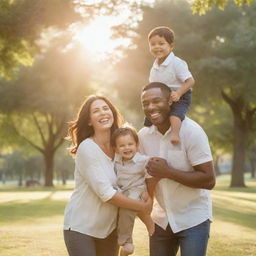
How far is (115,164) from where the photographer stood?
481 cm

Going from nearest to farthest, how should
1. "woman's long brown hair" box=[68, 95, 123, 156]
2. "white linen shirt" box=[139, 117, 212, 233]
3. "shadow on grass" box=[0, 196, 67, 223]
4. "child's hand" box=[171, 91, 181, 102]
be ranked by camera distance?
"white linen shirt" box=[139, 117, 212, 233] → "woman's long brown hair" box=[68, 95, 123, 156] → "child's hand" box=[171, 91, 181, 102] → "shadow on grass" box=[0, 196, 67, 223]

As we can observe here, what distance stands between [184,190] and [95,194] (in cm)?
74

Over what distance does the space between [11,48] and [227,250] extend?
25.5 ft

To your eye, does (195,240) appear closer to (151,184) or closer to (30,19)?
(151,184)

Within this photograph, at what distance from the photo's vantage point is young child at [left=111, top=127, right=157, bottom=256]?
15.4 feet

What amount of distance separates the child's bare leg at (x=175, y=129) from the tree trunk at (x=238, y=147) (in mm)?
33601

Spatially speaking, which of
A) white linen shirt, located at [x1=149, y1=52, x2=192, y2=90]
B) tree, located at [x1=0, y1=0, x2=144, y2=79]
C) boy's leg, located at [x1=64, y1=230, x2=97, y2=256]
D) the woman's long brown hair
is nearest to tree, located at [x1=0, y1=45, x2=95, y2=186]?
tree, located at [x1=0, y1=0, x2=144, y2=79]

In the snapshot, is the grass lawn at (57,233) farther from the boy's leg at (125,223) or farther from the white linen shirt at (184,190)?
the white linen shirt at (184,190)

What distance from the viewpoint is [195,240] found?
452cm

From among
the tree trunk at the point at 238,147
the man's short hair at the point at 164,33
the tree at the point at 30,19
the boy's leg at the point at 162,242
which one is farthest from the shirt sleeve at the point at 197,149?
the tree trunk at the point at 238,147

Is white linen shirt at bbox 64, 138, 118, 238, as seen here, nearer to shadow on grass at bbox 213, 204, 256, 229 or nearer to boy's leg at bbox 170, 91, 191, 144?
boy's leg at bbox 170, 91, 191, 144

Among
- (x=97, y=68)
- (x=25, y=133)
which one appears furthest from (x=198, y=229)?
(x=25, y=133)

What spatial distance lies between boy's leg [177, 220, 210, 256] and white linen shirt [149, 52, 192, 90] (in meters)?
1.62

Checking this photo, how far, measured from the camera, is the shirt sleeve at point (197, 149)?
452 cm
